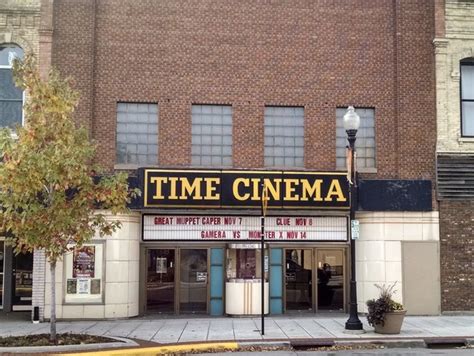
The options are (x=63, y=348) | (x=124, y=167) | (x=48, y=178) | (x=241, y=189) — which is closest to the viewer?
(x=63, y=348)

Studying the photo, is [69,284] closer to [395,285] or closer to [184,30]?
[184,30]

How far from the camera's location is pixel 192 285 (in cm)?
1880

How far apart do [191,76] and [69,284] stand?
282 inches

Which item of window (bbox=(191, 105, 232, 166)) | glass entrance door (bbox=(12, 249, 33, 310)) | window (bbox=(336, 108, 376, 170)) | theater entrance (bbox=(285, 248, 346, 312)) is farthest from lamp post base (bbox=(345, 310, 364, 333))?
glass entrance door (bbox=(12, 249, 33, 310))

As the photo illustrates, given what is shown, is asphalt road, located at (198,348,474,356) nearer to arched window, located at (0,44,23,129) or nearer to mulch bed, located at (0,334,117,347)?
mulch bed, located at (0,334,117,347)

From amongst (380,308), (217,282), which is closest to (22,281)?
(217,282)

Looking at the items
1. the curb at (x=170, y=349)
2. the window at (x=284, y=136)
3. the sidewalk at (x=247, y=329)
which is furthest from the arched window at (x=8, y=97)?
the curb at (x=170, y=349)

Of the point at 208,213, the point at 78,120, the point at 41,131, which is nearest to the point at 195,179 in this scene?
the point at 208,213

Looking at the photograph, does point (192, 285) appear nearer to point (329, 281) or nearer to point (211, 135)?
point (329, 281)

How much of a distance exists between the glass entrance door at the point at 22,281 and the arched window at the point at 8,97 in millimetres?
4586

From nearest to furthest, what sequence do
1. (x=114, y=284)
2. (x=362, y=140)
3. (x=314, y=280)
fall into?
(x=114, y=284), (x=314, y=280), (x=362, y=140)

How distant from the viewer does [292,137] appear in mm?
19172

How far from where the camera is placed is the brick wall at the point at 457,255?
18.6 metres

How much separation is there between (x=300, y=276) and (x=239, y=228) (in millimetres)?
2453
